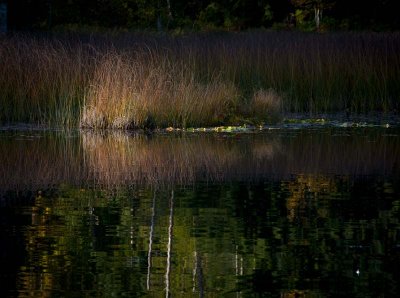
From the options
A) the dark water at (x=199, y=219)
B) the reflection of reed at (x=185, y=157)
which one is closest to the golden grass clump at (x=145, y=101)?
the reflection of reed at (x=185, y=157)

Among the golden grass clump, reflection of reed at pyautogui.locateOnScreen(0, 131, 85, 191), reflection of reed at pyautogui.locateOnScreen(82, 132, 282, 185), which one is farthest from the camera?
the golden grass clump

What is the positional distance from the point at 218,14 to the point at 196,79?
26.4 m

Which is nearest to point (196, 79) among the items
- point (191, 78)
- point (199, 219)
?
point (191, 78)

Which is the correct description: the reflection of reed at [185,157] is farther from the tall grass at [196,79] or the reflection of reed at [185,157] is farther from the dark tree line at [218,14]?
the dark tree line at [218,14]

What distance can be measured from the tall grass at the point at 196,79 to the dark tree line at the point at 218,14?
59.7 ft

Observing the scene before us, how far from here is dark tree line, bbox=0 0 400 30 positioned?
40.9 m

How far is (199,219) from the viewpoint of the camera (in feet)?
27.5

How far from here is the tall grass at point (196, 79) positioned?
16.8 metres

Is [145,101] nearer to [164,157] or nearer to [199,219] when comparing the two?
[164,157]

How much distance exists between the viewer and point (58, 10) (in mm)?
40344

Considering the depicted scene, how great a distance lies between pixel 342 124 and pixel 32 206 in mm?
9360

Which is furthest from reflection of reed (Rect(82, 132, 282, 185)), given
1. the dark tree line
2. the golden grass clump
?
the dark tree line

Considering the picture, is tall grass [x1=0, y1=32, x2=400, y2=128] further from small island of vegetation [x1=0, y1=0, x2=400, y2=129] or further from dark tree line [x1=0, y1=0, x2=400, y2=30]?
dark tree line [x1=0, y1=0, x2=400, y2=30]

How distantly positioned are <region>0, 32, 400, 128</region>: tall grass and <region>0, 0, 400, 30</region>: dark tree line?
59.7 feet
